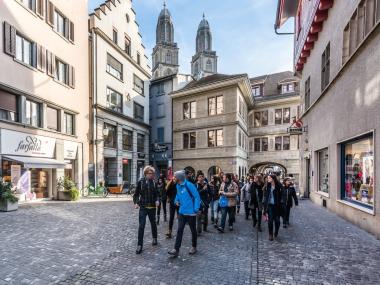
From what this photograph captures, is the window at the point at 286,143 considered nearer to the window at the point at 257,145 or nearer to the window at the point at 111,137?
the window at the point at 257,145

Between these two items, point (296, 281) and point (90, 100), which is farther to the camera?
point (90, 100)

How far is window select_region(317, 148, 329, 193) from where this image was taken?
511 inches

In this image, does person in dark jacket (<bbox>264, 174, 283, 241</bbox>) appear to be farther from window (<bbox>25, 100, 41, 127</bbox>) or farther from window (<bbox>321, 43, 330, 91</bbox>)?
window (<bbox>25, 100, 41, 127</bbox>)

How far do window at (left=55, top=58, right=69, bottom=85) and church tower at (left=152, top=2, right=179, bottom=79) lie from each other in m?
59.8

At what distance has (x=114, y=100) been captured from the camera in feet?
79.8

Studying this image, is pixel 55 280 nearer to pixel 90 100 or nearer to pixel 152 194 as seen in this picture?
pixel 152 194

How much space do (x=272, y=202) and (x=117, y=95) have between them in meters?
21.1

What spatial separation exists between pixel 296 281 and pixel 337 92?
28.3 ft

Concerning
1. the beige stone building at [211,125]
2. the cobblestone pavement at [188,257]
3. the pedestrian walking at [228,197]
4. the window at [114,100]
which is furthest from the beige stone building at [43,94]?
the beige stone building at [211,125]

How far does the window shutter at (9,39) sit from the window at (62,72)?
3.71m

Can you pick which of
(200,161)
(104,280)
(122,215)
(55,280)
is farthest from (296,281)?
(200,161)

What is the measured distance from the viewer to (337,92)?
10594 mm

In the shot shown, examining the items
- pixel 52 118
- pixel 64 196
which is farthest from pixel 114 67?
pixel 64 196

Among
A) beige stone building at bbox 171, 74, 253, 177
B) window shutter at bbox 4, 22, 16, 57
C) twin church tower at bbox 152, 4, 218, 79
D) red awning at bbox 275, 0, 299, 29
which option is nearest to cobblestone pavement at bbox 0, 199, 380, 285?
window shutter at bbox 4, 22, 16, 57
